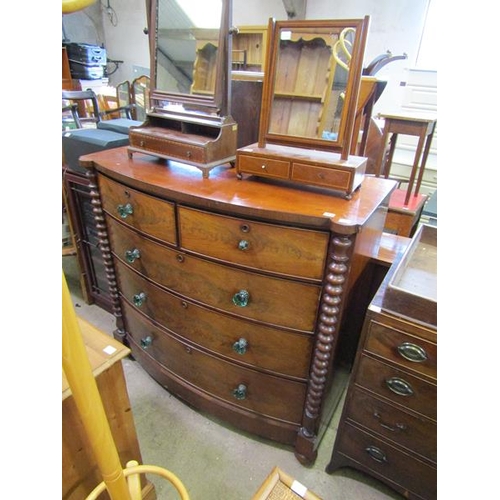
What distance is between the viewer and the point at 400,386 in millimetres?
981

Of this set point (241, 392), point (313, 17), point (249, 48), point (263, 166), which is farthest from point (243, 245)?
point (313, 17)

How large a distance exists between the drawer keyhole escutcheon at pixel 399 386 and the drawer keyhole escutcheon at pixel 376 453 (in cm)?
→ 30

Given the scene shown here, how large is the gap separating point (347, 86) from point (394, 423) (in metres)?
1.05

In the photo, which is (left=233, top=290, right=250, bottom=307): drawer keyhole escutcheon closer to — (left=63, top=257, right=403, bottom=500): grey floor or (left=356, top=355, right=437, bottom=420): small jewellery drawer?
(left=356, top=355, right=437, bottom=420): small jewellery drawer

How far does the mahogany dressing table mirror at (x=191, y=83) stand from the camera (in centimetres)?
110

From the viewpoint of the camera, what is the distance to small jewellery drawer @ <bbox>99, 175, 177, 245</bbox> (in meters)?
1.12

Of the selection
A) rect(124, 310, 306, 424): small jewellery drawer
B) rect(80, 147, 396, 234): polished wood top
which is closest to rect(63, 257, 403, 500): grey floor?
rect(124, 310, 306, 424): small jewellery drawer

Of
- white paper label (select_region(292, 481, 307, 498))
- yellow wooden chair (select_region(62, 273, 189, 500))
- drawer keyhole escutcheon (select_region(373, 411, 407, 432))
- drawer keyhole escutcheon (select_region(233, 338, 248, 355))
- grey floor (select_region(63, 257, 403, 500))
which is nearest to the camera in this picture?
yellow wooden chair (select_region(62, 273, 189, 500))

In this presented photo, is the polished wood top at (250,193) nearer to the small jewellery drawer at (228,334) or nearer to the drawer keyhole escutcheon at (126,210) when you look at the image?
the drawer keyhole escutcheon at (126,210)

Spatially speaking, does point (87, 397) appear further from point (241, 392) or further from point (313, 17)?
point (313, 17)

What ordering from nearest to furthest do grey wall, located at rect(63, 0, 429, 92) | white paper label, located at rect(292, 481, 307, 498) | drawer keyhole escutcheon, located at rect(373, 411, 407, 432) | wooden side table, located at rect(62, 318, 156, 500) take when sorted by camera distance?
wooden side table, located at rect(62, 318, 156, 500), white paper label, located at rect(292, 481, 307, 498), drawer keyhole escutcheon, located at rect(373, 411, 407, 432), grey wall, located at rect(63, 0, 429, 92)

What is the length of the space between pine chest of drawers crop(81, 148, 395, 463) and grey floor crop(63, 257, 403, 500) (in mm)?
84
